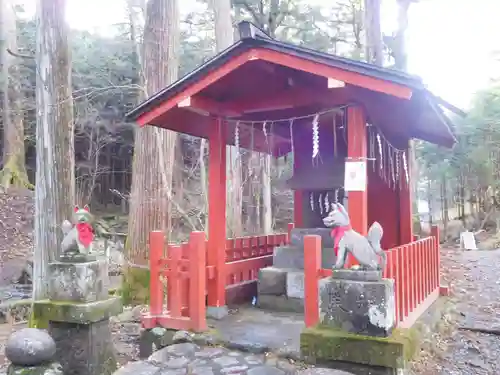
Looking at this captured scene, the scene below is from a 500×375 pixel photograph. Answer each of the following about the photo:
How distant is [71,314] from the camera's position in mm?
5434

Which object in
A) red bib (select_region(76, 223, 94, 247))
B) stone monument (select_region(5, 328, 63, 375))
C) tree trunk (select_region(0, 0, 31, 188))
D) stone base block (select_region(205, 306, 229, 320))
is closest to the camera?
stone monument (select_region(5, 328, 63, 375))

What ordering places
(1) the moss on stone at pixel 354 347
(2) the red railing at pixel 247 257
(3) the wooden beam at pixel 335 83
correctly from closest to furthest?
1. (1) the moss on stone at pixel 354 347
2. (3) the wooden beam at pixel 335 83
3. (2) the red railing at pixel 247 257

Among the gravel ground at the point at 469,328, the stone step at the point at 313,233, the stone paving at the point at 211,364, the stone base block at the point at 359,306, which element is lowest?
the gravel ground at the point at 469,328

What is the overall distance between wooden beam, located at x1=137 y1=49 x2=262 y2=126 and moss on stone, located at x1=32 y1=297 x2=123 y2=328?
2.55 m

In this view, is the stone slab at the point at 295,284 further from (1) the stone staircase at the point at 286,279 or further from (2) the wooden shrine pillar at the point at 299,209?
(2) the wooden shrine pillar at the point at 299,209

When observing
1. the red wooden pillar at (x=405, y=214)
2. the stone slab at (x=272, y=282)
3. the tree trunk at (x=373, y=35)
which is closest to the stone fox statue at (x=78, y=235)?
the stone slab at (x=272, y=282)

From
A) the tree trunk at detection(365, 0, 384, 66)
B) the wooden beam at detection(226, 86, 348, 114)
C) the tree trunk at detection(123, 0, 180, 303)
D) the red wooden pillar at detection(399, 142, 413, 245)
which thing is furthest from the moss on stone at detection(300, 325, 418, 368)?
the tree trunk at detection(365, 0, 384, 66)

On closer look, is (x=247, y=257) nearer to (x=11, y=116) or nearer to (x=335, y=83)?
(x=335, y=83)

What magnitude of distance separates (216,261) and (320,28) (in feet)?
52.4

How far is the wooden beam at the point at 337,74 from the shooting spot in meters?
4.93

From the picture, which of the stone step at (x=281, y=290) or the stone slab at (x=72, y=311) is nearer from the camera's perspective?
the stone slab at (x=72, y=311)

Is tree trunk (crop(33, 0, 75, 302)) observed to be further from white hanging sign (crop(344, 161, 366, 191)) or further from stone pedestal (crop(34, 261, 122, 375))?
white hanging sign (crop(344, 161, 366, 191))

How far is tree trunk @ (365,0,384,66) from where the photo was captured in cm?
1221

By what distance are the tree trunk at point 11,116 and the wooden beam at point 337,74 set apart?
15.9 m
